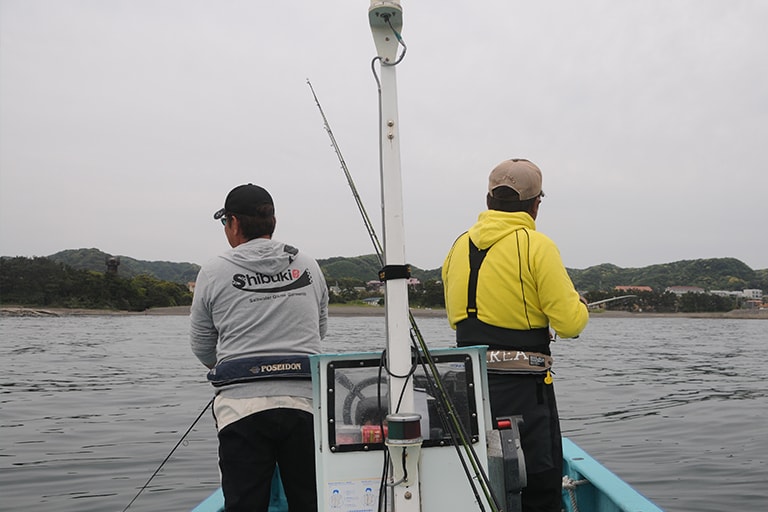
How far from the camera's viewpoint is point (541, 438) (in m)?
2.77

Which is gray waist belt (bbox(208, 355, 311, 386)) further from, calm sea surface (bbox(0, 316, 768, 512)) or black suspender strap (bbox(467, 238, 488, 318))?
calm sea surface (bbox(0, 316, 768, 512))

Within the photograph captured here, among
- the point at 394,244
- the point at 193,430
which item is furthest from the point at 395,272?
the point at 193,430

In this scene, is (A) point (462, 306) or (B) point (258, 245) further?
(A) point (462, 306)

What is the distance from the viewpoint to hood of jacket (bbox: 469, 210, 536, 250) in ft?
9.30

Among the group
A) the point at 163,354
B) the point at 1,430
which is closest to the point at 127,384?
the point at 1,430

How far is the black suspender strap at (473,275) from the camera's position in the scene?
113 inches

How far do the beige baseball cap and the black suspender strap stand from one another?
11.3 inches

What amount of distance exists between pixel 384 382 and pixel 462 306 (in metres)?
0.74

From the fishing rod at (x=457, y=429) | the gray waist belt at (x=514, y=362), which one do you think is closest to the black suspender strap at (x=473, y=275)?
the gray waist belt at (x=514, y=362)

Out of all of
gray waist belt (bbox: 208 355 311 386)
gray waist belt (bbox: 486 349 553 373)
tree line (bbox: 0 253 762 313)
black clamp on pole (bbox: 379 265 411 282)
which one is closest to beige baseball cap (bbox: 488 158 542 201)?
gray waist belt (bbox: 486 349 553 373)

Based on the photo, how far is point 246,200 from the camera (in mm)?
2803

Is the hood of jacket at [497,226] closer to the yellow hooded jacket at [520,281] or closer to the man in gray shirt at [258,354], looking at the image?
the yellow hooded jacket at [520,281]

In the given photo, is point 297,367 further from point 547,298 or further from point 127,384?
point 127,384

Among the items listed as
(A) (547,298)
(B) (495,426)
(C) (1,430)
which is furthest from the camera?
(C) (1,430)
